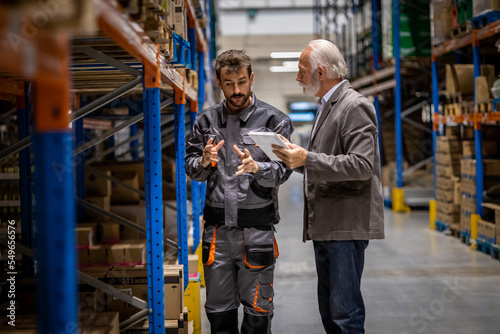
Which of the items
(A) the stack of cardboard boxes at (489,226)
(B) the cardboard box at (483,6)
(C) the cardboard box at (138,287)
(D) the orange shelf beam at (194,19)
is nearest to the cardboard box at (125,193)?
(D) the orange shelf beam at (194,19)

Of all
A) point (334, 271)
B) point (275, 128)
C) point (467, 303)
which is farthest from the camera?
point (467, 303)

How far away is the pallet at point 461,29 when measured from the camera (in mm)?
8070

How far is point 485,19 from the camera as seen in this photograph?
7.96m

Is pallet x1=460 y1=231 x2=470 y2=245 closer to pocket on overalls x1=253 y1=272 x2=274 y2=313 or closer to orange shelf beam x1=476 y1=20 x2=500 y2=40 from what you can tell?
orange shelf beam x1=476 y1=20 x2=500 y2=40

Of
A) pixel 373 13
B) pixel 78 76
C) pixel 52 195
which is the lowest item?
pixel 52 195

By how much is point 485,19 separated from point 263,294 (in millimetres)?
6828

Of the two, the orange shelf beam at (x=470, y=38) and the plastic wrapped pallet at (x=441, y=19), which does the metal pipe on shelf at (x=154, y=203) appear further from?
the plastic wrapped pallet at (x=441, y=19)

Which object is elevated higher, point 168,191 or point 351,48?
point 351,48

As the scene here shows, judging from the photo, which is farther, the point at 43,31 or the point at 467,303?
the point at 467,303

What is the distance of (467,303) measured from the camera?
17.4 ft

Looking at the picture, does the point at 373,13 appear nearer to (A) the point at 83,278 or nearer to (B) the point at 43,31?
(A) the point at 83,278

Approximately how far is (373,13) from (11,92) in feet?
37.5

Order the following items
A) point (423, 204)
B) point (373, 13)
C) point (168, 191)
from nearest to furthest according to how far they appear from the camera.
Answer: point (168, 191) → point (423, 204) → point (373, 13)

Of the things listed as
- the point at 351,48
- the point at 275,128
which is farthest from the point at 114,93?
the point at 351,48
